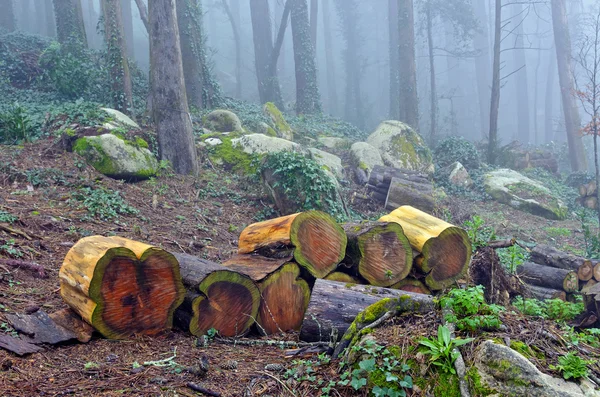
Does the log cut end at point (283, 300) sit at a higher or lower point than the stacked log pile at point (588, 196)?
higher

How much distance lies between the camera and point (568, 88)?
21234 millimetres

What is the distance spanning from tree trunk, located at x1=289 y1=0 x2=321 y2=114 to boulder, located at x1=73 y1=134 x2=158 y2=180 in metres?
12.5

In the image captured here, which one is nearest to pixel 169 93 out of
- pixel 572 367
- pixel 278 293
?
pixel 278 293

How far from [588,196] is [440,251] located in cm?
1295

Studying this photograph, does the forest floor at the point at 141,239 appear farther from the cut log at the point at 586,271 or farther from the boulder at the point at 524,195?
the cut log at the point at 586,271

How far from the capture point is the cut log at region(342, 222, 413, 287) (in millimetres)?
4727

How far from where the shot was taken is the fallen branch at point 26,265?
4715 millimetres

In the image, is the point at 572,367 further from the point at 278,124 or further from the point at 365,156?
the point at 278,124

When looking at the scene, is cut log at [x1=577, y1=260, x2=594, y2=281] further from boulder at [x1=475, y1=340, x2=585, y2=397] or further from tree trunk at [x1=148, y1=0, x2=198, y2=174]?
tree trunk at [x1=148, y1=0, x2=198, y2=174]

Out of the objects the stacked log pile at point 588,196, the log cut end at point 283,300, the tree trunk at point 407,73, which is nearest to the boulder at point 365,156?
the tree trunk at point 407,73

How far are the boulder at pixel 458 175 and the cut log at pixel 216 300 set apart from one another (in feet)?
39.3

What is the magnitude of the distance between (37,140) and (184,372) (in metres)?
7.36

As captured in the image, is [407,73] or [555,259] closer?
[555,259]

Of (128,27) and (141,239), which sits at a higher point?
(128,27)
